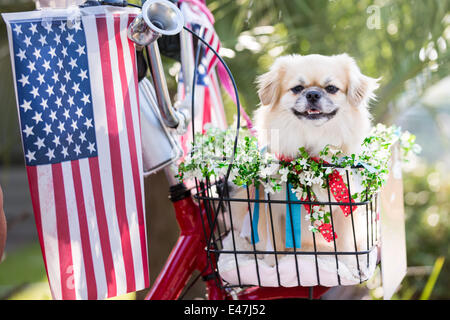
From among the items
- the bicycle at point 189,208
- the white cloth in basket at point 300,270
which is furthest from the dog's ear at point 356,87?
the white cloth in basket at point 300,270

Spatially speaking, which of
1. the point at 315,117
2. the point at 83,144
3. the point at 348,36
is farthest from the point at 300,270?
the point at 348,36

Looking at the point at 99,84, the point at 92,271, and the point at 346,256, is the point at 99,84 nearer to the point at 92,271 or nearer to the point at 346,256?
the point at 92,271

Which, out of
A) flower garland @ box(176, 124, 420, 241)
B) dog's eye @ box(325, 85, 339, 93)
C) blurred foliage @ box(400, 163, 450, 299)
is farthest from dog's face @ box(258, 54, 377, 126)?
blurred foliage @ box(400, 163, 450, 299)

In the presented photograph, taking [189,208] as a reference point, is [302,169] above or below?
above

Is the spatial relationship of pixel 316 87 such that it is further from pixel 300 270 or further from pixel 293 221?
pixel 300 270

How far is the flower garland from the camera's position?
1.13 metres

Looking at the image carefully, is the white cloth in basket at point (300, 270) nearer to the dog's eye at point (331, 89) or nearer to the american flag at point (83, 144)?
the american flag at point (83, 144)

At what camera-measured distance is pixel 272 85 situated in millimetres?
1385

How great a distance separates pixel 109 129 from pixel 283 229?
55cm

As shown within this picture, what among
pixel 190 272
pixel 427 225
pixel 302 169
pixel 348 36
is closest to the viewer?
pixel 302 169

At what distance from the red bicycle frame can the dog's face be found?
453mm

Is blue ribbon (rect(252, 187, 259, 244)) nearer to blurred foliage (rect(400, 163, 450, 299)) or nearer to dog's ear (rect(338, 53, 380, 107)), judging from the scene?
dog's ear (rect(338, 53, 380, 107))

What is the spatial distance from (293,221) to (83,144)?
0.57 m
